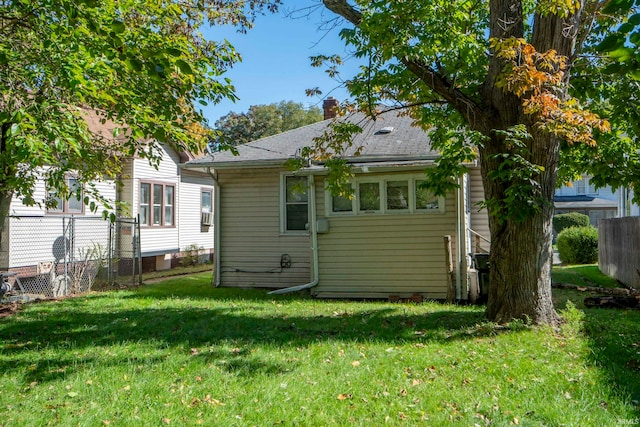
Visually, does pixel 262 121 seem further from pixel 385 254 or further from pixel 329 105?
pixel 385 254

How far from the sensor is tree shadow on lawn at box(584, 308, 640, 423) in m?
4.49

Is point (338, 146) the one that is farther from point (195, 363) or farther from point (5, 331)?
point (5, 331)

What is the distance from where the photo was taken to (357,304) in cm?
984

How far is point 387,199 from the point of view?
427 inches

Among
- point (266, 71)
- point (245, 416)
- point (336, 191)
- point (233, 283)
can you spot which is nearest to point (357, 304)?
point (336, 191)

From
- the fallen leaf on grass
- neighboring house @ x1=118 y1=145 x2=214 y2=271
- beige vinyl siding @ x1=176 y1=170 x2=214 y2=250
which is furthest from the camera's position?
beige vinyl siding @ x1=176 y1=170 x2=214 y2=250

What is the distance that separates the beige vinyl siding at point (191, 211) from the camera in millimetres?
19500

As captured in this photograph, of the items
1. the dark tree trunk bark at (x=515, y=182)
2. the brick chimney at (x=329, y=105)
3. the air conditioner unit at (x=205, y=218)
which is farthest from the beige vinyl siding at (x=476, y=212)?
the air conditioner unit at (x=205, y=218)

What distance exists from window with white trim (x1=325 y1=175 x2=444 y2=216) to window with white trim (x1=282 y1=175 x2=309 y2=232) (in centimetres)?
140

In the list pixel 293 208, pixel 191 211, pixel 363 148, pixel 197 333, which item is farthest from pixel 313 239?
pixel 191 211

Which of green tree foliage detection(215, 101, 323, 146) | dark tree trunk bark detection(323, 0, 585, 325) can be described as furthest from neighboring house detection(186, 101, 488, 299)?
green tree foliage detection(215, 101, 323, 146)

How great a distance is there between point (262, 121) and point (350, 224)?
32.1 m

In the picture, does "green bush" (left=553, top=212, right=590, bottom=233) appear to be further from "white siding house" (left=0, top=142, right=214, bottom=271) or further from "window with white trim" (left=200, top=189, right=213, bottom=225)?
"white siding house" (left=0, top=142, right=214, bottom=271)

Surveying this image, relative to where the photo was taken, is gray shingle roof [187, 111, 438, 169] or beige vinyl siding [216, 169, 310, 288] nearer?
gray shingle roof [187, 111, 438, 169]
